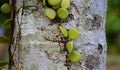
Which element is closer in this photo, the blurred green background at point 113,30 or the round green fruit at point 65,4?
the round green fruit at point 65,4

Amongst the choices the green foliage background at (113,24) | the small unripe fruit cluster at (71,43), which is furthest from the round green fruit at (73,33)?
the green foliage background at (113,24)

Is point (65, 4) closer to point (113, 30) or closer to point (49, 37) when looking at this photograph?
point (49, 37)

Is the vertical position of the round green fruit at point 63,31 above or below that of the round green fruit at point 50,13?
below

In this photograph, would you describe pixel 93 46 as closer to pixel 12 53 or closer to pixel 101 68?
pixel 101 68

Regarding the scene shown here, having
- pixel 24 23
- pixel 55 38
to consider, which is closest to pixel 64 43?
pixel 55 38

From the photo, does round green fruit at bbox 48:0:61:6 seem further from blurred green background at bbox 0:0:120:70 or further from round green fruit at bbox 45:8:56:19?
blurred green background at bbox 0:0:120:70

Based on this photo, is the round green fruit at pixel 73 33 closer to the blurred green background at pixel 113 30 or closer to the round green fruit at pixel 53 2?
the round green fruit at pixel 53 2

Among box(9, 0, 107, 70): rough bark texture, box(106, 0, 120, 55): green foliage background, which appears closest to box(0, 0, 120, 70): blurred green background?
box(106, 0, 120, 55): green foliage background
